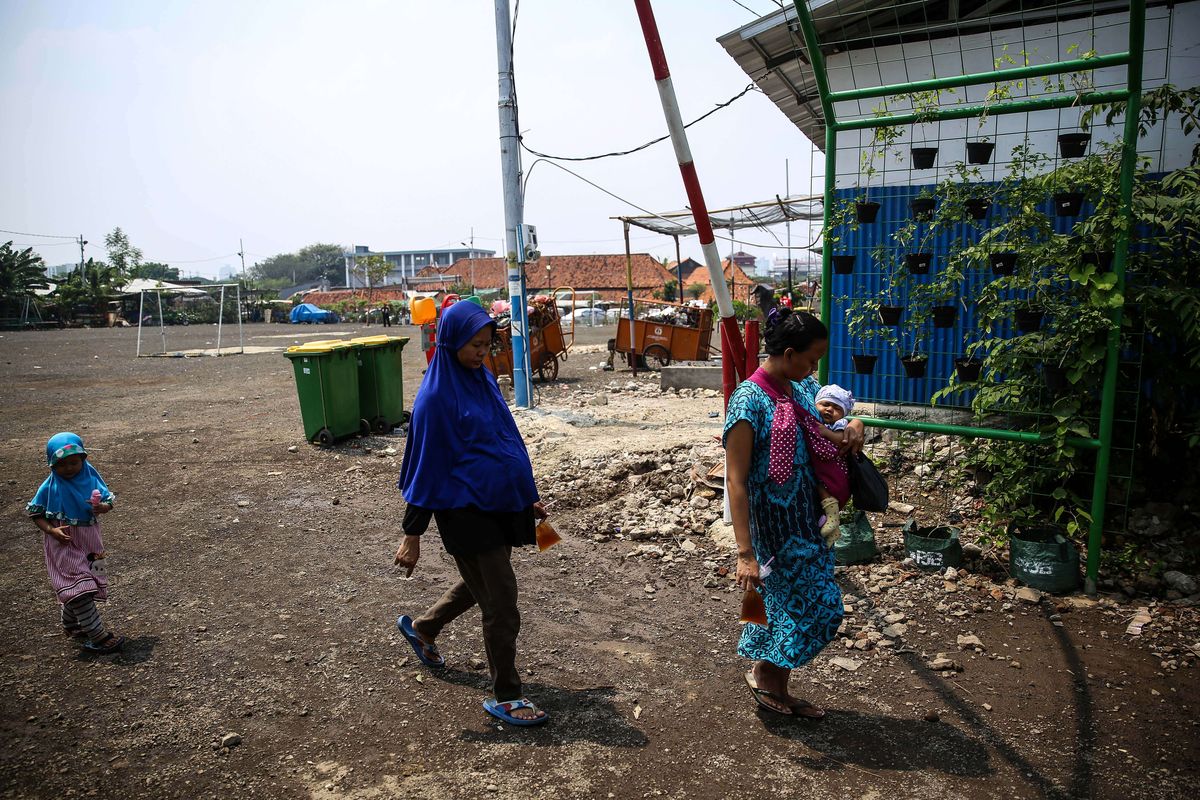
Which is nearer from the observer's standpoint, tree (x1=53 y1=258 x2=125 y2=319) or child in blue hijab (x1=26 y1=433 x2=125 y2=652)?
child in blue hijab (x1=26 y1=433 x2=125 y2=652)

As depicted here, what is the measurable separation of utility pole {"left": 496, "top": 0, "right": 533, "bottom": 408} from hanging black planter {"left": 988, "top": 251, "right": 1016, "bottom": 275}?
6541 mm

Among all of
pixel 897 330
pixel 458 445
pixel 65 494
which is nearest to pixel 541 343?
pixel 897 330

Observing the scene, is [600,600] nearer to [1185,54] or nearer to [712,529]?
[712,529]

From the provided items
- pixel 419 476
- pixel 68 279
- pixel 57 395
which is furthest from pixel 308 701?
pixel 68 279

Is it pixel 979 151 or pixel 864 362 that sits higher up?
pixel 979 151

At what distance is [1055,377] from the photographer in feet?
14.3

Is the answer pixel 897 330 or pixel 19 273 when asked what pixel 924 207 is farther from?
pixel 19 273

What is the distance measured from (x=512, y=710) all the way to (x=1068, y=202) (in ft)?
12.9

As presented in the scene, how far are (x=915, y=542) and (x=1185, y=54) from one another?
460cm

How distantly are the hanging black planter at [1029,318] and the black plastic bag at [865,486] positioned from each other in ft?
6.46

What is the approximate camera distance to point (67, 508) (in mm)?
3938

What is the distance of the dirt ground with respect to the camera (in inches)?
114

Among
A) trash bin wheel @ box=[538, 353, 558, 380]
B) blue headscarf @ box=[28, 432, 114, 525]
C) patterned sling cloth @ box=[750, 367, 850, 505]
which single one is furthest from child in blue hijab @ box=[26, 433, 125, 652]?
trash bin wheel @ box=[538, 353, 558, 380]

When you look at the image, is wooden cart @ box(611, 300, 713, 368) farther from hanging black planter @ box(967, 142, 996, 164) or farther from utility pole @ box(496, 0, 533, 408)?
hanging black planter @ box(967, 142, 996, 164)
